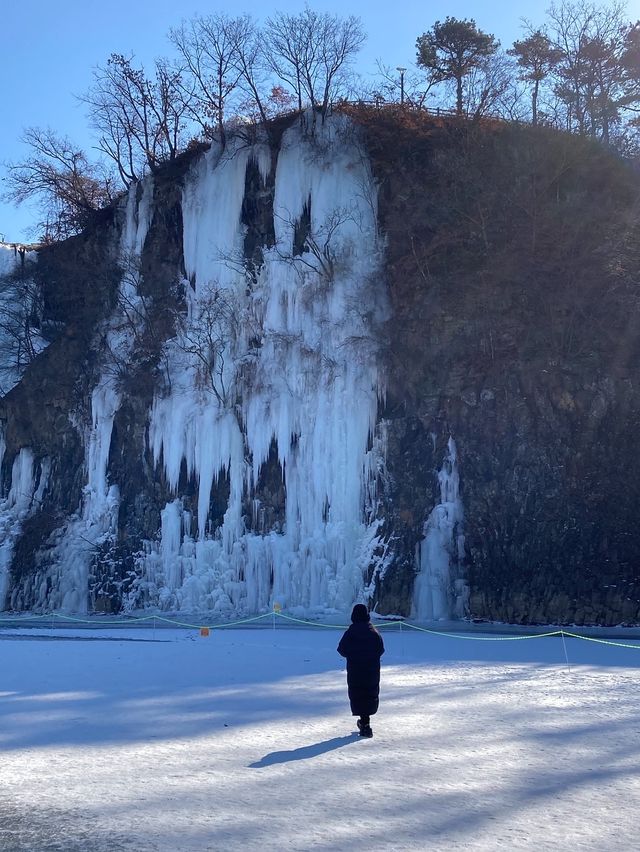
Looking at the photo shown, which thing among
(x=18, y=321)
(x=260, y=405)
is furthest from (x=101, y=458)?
(x=18, y=321)

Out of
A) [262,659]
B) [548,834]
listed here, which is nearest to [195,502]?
[262,659]

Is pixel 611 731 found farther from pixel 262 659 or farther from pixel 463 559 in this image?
pixel 463 559

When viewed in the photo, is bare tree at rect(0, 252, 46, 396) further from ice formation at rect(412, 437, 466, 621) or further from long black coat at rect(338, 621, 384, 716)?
long black coat at rect(338, 621, 384, 716)

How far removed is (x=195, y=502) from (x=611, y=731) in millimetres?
20210

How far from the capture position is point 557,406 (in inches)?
925

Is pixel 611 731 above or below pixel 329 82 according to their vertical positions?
below

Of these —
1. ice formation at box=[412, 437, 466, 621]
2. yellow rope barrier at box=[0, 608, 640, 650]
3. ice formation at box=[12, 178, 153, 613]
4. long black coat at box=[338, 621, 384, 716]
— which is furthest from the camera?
ice formation at box=[12, 178, 153, 613]

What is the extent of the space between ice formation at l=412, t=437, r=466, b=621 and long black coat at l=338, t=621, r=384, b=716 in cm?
1443

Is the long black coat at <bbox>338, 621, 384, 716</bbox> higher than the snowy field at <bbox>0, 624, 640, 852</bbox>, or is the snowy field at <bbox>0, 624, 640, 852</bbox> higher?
the long black coat at <bbox>338, 621, 384, 716</bbox>

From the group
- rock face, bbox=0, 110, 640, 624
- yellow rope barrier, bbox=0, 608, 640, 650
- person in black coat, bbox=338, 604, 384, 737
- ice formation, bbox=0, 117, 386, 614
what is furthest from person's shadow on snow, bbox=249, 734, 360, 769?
A: ice formation, bbox=0, 117, 386, 614

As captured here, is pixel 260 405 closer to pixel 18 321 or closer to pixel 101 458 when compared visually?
pixel 101 458

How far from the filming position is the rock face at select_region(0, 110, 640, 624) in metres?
22.8

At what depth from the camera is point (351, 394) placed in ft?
85.8

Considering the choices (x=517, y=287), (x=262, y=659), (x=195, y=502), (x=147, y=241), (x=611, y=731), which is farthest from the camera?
(x=147, y=241)
